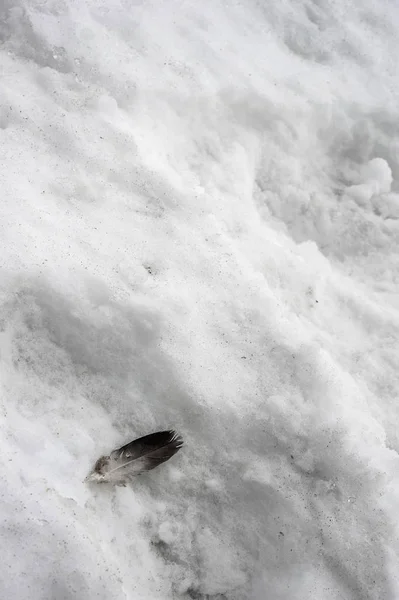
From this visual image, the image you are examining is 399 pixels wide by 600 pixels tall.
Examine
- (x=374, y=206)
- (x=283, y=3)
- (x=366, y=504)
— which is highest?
(x=283, y=3)

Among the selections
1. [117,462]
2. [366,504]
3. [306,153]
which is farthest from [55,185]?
[366,504]

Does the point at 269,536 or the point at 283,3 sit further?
the point at 283,3

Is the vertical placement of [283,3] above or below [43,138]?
above

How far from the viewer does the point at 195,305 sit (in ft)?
7.22

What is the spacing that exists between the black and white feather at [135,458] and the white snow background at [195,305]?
0.05m

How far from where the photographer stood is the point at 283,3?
3328mm

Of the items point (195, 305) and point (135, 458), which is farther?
point (195, 305)

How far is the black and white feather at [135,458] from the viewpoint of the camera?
6.05 ft

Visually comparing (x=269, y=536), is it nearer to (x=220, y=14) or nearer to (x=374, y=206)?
(x=374, y=206)

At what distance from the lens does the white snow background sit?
1825 mm

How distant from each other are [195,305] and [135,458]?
71 cm

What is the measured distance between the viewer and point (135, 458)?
6.19 feet

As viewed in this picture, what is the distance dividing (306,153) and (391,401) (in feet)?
5.10

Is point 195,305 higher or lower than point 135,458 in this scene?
higher
